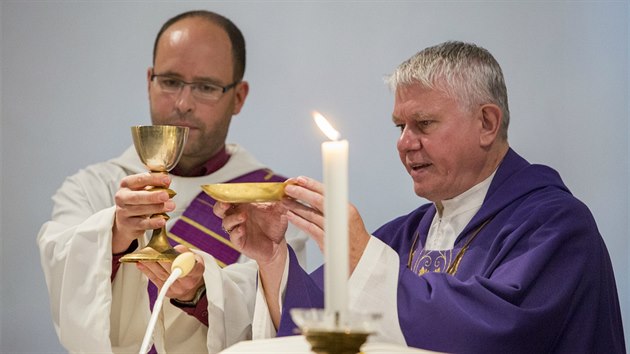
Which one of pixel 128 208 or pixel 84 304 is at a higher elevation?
pixel 128 208

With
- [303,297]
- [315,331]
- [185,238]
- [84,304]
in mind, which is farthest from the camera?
[185,238]

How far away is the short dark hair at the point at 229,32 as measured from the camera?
4945mm

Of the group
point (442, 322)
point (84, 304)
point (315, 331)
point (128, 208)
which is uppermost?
point (315, 331)

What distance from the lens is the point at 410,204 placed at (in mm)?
5383

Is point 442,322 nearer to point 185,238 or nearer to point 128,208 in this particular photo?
point 128,208

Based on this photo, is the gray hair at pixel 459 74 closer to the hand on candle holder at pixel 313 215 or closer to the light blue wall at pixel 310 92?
the hand on candle holder at pixel 313 215

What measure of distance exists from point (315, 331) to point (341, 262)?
0.33 feet

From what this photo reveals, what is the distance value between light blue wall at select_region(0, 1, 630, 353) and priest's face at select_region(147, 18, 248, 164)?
64 centimetres

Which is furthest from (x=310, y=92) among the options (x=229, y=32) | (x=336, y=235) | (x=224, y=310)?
(x=336, y=235)

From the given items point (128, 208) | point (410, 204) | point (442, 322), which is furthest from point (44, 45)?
point (442, 322)

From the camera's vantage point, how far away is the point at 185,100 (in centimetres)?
469

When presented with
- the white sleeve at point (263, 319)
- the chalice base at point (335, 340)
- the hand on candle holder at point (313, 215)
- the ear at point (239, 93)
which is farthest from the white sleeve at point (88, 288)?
the chalice base at point (335, 340)

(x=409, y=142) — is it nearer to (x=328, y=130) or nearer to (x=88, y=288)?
(x=88, y=288)

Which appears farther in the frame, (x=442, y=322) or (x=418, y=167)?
(x=418, y=167)
